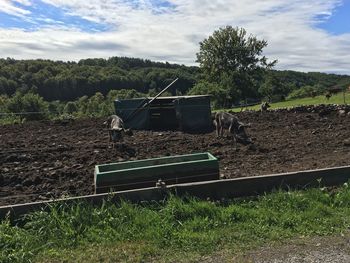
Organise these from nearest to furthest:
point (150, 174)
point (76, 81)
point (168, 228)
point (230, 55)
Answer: point (168, 228)
point (150, 174)
point (230, 55)
point (76, 81)

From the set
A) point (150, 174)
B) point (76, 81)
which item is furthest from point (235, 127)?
point (76, 81)

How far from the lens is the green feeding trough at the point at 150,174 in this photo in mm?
6816

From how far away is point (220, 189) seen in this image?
6.72 meters

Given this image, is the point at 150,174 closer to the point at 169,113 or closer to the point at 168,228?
the point at 168,228

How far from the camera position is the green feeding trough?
22.4ft

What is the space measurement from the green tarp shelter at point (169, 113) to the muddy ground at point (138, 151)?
1128 mm

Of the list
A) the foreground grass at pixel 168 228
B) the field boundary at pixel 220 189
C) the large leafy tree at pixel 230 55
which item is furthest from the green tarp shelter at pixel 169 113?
the large leafy tree at pixel 230 55

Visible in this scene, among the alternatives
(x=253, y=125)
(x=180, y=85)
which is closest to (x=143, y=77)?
(x=180, y=85)

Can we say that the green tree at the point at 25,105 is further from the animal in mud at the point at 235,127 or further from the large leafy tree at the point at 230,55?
the large leafy tree at the point at 230,55

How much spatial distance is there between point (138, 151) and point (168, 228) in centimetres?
647

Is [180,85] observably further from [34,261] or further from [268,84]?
[34,261]

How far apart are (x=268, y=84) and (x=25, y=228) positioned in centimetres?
9775

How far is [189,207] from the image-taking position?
6.19 meters

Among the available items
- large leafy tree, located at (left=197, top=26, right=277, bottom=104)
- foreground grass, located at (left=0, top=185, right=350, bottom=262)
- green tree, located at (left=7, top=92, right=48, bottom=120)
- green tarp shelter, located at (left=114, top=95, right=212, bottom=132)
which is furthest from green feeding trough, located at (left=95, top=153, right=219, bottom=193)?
large leafy tree, located at (left=197, top=26, right=277, bottom=104)
